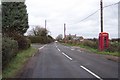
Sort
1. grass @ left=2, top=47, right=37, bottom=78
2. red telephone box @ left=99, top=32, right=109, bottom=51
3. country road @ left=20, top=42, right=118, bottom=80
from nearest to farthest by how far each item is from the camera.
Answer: grass @ left=2, top=47, right=37, bottom=78, country road @ left=20, top=42, right=118, bottom=80, red telephone box @ left=99, top=32, right=109, bottom=51

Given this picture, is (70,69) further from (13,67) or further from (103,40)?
(103,40)

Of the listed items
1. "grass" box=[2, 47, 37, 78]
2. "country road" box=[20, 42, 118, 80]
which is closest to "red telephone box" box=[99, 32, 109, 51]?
"country road" box=[20, 42, 118, 80]

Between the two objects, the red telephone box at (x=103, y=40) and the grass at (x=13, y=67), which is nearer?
the grass at (x=13, y=67)

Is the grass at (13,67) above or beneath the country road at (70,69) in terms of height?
above

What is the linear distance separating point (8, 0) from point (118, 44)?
47.7 feet

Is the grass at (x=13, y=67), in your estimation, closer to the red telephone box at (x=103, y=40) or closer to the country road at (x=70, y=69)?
the country road at (x=70, y=69)

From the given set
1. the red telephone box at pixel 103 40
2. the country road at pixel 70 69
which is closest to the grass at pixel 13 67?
the country road at pixel 70 69

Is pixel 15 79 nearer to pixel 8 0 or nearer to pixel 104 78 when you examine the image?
pixel 104 78

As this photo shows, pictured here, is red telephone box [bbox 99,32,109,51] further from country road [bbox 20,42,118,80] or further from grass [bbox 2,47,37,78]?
grass [bbox 2,47,37,78]

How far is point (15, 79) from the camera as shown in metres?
12.5

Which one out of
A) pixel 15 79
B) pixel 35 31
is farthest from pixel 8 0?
pixel 35 31

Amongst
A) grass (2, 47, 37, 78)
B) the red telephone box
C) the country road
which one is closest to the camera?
grass (2, 47, 37, 78)

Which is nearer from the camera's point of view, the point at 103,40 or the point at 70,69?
the point at 70,69

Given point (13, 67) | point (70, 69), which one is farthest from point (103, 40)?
point (13, 67)
